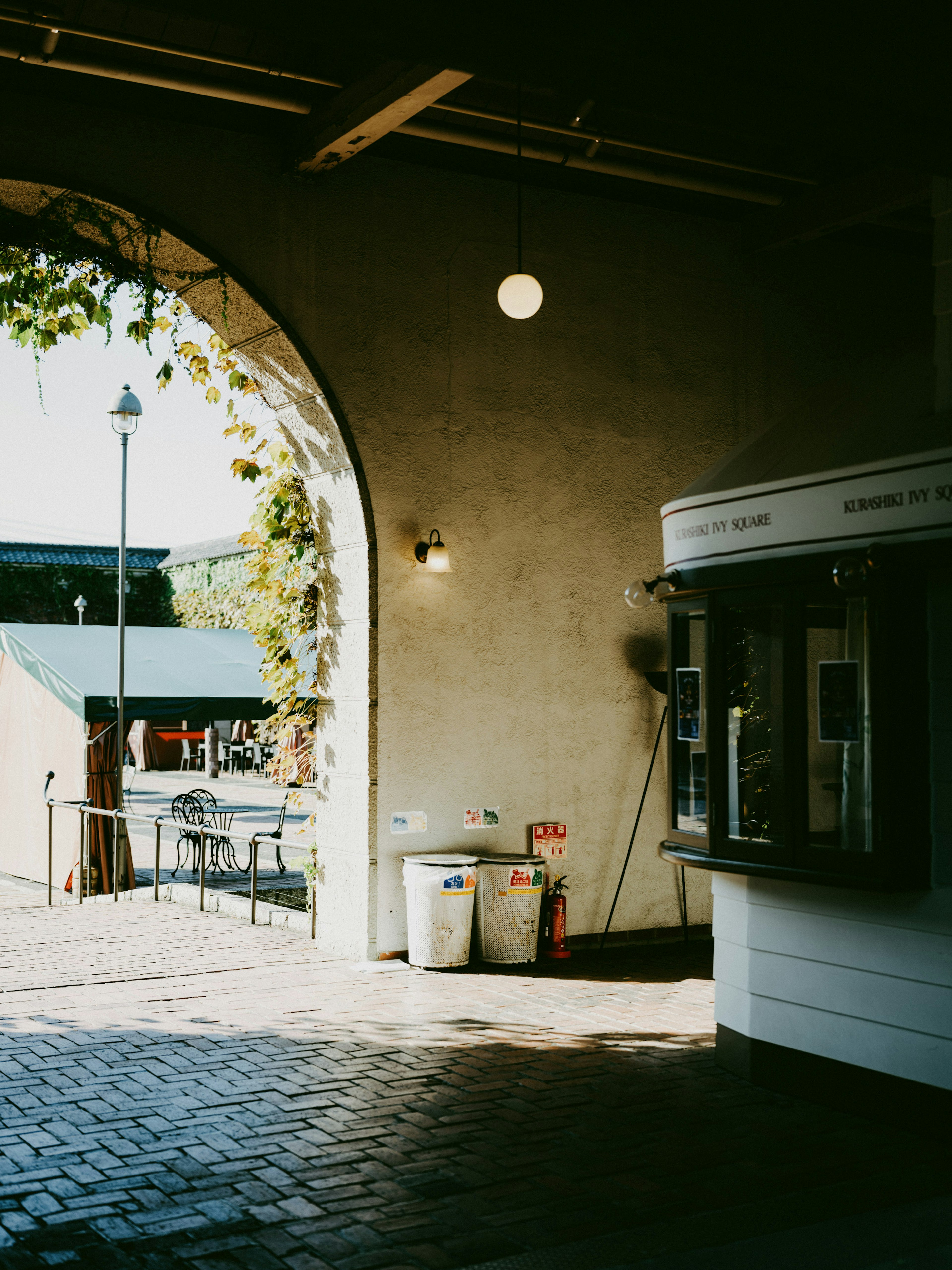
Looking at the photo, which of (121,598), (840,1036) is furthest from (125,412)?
(840,1036)

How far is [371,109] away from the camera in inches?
280

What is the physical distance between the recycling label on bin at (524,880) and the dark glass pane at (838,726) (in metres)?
3.23

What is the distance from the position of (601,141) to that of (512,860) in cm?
467

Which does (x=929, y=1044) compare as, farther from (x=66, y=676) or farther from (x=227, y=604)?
(x=227, y=604)

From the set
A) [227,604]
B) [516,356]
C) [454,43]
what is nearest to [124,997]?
[516,356]

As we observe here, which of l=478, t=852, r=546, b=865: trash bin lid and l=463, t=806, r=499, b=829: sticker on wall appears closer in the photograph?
l=478, t=852, r=546, b=865: trash bin lid

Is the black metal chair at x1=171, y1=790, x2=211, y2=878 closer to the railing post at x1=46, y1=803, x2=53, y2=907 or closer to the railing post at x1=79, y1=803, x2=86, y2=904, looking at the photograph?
the railing post at x1=79, y1=803, x2=86, y2=904

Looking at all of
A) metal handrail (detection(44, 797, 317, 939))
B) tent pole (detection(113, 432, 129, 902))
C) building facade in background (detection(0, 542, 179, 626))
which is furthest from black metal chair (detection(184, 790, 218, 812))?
building facade in background (detection(0, 542, 179, 626))

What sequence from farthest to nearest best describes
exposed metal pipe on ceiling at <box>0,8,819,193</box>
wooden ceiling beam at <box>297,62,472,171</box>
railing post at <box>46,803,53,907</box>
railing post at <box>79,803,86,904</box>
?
1. railing post at <box>46,803,53,907</box>
2. railing post at <box>79,803,86,904</box>
3. wooden ceiling beam at <box>297,62,472,171</box>
4. exposed metal pipe on ceiling at <box>0,8,819,193</box>

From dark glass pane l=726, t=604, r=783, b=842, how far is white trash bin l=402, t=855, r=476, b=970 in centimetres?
273

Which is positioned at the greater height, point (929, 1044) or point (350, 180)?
point (350, 180)

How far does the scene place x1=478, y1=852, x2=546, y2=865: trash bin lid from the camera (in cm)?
832

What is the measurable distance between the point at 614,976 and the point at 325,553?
3452 mm

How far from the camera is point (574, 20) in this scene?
3.51 m
